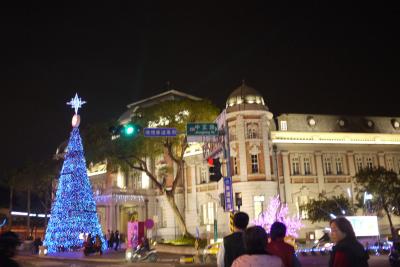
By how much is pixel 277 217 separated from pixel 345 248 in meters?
30.9

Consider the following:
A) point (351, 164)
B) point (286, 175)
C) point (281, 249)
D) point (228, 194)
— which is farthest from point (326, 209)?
point (281, 249)

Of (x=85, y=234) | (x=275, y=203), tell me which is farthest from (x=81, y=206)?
(x=275, y=203)

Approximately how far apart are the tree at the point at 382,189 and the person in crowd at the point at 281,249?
117ft

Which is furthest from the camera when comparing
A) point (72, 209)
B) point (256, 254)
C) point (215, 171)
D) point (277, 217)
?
point (277, 217)

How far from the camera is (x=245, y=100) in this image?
42.0 metres

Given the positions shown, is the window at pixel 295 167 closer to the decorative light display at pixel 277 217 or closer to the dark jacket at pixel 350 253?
the decorative light display at pixel 277 217

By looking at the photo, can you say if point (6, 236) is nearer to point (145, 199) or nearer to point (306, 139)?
point (306, 139)

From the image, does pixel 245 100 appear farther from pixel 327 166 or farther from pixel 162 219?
pixel 162 219

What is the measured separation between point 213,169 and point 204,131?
207cm

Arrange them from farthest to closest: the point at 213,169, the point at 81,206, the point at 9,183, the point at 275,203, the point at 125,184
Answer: the point at 9,183 → the point at 125,184 → the point at 275,203 → the point at 81,206 → the point at 213,169

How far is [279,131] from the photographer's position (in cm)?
4475

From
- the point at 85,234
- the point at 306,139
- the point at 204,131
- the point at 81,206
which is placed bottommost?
the point at 85,234

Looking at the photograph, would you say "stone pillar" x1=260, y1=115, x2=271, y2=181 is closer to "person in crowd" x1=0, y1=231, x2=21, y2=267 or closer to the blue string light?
the blue string light

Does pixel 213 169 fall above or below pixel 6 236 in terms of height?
above
